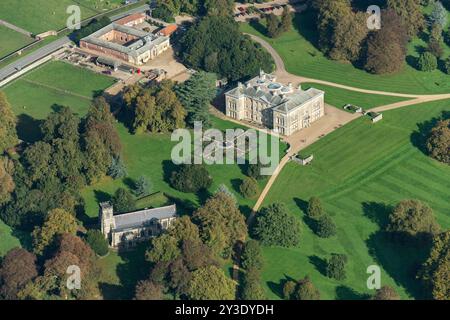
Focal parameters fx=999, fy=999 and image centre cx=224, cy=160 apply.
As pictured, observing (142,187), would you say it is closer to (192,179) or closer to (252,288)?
(192,179)

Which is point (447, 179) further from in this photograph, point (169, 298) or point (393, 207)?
point (169, 298)

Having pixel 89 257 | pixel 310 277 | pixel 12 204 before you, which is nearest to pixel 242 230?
pixel 310 277

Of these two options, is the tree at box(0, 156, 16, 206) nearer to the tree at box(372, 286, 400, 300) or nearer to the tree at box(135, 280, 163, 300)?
the tree at box(135, 280, 163, 300)

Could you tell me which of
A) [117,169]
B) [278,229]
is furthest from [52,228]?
[278,229]

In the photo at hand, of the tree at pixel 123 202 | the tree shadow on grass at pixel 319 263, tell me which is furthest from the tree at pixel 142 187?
the tree shadow on grass at pixel 319 263

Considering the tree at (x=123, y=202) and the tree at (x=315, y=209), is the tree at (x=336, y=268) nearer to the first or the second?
the tree at (x=315, y=209)

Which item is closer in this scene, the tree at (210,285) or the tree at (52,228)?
the tree at (210,285)
